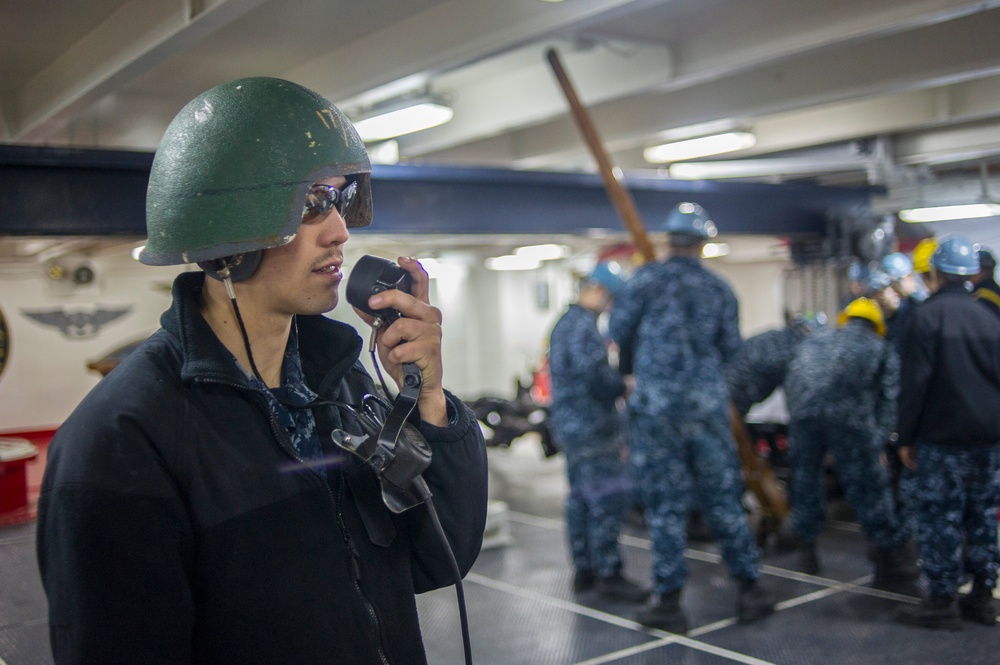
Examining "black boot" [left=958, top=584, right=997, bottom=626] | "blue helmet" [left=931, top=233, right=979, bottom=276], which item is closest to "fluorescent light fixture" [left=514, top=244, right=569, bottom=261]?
"blue helmet" [left=931, top=233, right=979, bottom=276]

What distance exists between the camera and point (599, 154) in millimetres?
5422

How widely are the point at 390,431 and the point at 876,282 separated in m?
5.10

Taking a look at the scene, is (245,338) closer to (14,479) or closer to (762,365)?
(14,479)

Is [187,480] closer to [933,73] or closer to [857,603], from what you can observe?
[857,603]

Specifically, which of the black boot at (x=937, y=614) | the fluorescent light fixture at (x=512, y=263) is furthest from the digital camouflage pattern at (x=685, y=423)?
the fluorescent light fixture at (x=512, y=263)

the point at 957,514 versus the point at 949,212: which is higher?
the point at 949,212

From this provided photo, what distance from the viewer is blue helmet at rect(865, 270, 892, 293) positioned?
569cm

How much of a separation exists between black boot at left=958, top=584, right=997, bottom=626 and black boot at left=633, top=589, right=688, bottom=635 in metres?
1.50

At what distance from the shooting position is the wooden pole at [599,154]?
5.19 meters

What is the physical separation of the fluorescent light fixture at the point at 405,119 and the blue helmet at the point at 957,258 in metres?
3.42

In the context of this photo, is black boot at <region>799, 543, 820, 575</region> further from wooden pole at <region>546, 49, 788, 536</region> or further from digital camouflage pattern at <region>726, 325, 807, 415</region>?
digital camouflage pattern at <region>726, 325, 807, 415</region>

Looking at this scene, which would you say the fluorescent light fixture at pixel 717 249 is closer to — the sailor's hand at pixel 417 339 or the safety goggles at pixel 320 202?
the sailor's hand at pixel 417 339

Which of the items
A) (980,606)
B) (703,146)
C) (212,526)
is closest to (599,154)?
(703,146)

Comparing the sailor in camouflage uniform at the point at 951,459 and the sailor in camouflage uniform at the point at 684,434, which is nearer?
the sailor in camouflage uniform at the point at 951,459
